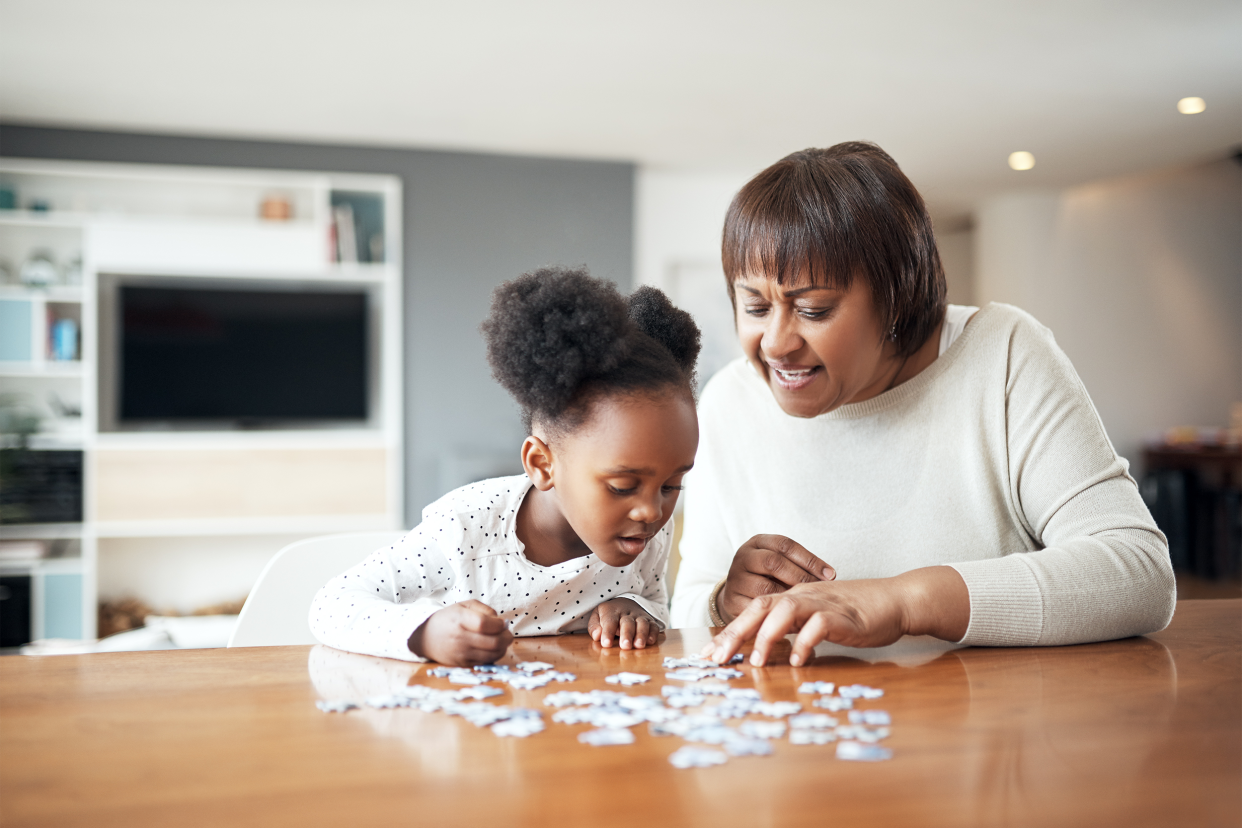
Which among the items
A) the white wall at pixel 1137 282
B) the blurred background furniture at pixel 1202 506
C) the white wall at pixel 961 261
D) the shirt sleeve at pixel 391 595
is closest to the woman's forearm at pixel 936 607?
the shirt sleeve at pixel 391 595

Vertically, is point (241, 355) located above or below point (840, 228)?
Answer: above

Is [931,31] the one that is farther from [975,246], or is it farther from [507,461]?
[975,246]

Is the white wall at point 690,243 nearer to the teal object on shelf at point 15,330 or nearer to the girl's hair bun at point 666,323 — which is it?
the teal object on shelf at point 15,330

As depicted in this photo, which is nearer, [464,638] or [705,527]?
[464,638]

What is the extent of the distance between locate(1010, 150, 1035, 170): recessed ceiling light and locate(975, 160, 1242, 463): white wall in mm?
895

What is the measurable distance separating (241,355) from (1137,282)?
678 cm

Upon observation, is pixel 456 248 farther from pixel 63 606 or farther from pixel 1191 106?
pixel 1191 106

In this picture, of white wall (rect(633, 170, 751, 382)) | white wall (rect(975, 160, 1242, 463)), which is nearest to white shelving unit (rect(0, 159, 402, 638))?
white wall (rect(633, 170, 751, 382))

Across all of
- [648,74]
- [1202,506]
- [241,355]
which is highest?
→ [648,74]

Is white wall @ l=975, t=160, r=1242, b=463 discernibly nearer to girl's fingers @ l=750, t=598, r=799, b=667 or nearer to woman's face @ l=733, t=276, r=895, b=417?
woman's face @ l=733, t=276, r=895, b=417

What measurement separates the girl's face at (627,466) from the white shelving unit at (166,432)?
462 centimetres

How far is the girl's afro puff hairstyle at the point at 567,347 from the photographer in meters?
1.18

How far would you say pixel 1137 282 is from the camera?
753 cm

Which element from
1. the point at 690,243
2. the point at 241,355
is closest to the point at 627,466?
the point at 241,355
